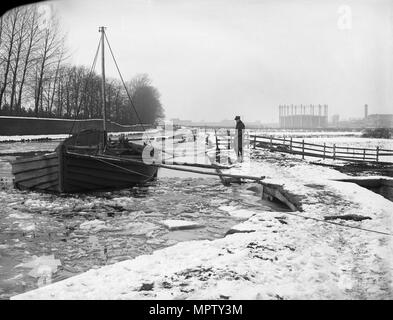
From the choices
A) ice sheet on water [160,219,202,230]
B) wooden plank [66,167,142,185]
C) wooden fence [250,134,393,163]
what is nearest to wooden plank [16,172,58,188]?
wooden plank [66,167,142,185]

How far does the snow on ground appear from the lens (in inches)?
140

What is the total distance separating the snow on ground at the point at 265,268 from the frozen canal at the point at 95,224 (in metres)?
0.90

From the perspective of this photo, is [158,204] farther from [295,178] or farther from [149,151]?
[149,151]

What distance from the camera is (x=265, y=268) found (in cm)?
417

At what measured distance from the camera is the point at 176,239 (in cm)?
654

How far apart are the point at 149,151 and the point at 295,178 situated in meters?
6.57

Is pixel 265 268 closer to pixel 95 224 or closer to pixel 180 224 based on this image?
pixel 180 224

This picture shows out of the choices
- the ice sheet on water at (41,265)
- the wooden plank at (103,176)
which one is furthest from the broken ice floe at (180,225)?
the wooden plank at (103,176)

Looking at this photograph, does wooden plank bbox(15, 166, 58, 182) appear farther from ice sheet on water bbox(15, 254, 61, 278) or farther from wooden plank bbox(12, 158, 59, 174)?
ice sheet on water bbox(15, 254, 61, 278)

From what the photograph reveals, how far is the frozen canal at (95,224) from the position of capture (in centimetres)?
531

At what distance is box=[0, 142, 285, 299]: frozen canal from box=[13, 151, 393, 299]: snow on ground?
897 mm

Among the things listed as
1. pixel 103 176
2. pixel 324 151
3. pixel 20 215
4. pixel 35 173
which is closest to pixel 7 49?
pixel 35 173

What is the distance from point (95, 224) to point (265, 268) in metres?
4.68
